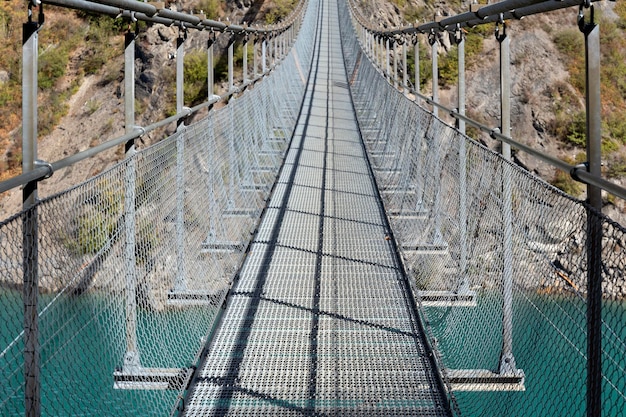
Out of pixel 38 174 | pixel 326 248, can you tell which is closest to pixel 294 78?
pixel 326 248

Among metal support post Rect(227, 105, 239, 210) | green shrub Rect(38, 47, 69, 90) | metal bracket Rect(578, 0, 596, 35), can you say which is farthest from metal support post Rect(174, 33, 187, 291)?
green shrub Rect(38, 47, 69, 90)

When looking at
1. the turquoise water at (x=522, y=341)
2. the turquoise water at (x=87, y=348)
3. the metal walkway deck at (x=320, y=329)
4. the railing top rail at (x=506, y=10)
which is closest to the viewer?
the turquoise water at (x=87, y=348)

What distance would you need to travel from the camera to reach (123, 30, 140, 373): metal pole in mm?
2369

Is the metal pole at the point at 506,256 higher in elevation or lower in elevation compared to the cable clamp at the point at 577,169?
lower

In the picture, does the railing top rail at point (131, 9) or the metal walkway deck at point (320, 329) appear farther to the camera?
the metal walkway deck at point (320, 329)

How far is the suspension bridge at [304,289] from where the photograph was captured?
1.61 m

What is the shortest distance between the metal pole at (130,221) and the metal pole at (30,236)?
78 centimetres

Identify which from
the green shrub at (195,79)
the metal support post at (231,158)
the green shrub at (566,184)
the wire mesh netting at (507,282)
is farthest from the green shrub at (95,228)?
the green shrub at (195,79)

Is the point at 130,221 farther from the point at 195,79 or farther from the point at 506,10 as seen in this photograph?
the point at 195,79

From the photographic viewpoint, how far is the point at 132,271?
2.44 meters

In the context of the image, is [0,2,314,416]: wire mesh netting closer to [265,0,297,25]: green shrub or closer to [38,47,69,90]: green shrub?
[38,47,69,90]: green shrub

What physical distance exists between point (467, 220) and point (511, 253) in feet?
2.87

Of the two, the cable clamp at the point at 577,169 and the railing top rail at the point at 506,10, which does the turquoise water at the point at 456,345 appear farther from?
the railing top rail at the point at 506,10

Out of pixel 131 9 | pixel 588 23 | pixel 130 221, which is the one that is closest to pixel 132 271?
pixel 130 221
